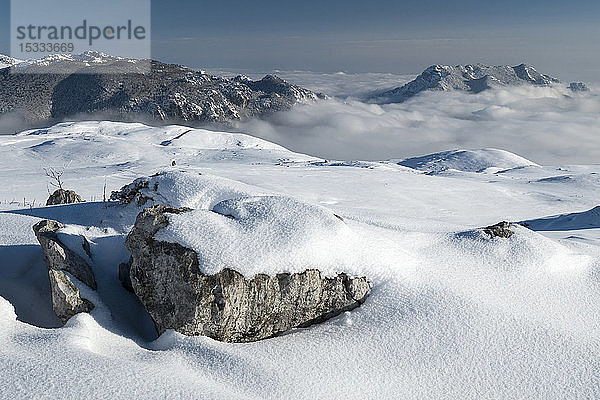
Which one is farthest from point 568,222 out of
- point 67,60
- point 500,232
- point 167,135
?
point 67,60

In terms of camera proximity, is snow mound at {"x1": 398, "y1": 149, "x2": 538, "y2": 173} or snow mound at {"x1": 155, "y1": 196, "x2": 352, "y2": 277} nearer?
snow mound at {"x1": 155, "y1": 196, "x2": 352, "y2": 277}

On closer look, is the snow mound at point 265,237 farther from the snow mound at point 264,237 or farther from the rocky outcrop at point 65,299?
the rocky outcrop at point 65,299

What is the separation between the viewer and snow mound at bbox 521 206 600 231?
885 inches

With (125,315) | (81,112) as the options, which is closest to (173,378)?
(125,315)

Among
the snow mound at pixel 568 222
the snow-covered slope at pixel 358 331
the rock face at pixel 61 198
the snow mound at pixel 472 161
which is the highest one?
the rock face at pixel 61 198

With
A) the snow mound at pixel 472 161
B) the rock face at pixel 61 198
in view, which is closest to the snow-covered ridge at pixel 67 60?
the snow mound at pixel 472 161

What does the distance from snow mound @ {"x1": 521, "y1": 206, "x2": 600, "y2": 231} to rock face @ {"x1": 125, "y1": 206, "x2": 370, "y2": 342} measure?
18.1 metres

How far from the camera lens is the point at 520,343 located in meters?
7.67

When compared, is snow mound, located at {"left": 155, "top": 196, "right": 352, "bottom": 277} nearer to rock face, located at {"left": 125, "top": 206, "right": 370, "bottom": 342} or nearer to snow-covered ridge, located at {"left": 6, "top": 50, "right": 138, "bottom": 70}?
rock face, located at {"left": 125, "top": 206, "right": 370, "bottom": 342}

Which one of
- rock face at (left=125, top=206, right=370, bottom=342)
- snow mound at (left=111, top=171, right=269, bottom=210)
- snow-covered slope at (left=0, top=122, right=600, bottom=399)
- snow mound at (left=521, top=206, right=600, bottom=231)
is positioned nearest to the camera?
snow-covered slope at (left=0, top=122, right=600, bottom=399)

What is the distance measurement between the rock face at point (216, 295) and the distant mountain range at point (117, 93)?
504ft

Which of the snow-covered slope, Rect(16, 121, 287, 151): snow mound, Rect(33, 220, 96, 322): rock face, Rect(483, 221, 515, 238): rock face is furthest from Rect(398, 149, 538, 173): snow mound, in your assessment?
Rect(33, 220, 96, 322): rock face

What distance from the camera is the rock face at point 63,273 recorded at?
712 cm

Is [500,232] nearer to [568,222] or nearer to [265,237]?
[265,237]
